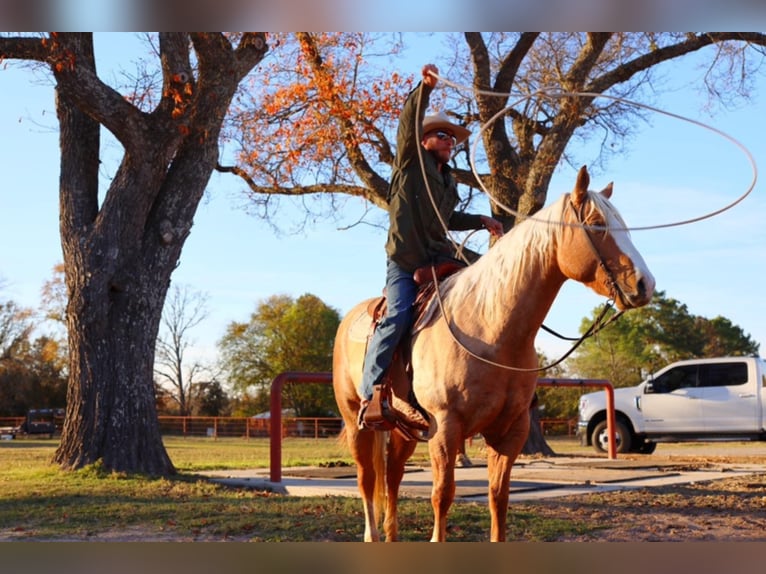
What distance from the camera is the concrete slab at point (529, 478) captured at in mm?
9156

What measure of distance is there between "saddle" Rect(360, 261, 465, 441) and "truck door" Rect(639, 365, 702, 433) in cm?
1362

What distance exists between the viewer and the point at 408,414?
523 cm

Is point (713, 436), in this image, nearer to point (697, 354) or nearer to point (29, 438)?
point (29, 438)

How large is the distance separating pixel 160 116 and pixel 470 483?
5851 millimetres

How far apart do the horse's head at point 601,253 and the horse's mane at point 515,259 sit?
0.02 metres

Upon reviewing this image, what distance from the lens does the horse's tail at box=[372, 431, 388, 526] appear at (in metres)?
5.94

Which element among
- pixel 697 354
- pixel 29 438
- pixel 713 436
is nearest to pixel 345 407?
pixel 713 436

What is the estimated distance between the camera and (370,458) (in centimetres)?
595

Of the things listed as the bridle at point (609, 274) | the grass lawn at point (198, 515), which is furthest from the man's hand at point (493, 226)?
the grass lawn at point (198, 515)

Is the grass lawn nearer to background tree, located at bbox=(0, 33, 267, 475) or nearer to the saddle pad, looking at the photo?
background tree, located at bbox=(0, 33, 267, 475)

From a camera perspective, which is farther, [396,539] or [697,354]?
[697,354]

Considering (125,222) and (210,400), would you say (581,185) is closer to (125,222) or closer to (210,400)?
(125,222)

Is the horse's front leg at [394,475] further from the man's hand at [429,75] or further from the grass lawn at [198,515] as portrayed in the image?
the man's hand at [429,75]

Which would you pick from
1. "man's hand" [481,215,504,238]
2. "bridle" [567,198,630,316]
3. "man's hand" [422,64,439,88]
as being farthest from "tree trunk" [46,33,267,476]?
"bridle" [567,198,630,316]
